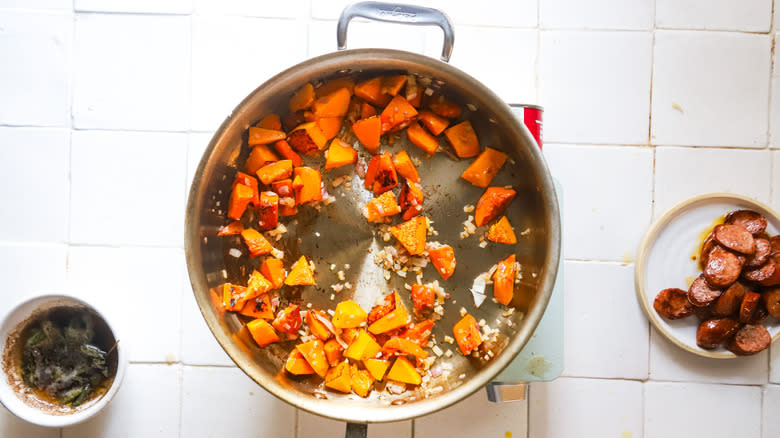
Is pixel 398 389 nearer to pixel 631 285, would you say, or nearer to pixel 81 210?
pixel 631 285

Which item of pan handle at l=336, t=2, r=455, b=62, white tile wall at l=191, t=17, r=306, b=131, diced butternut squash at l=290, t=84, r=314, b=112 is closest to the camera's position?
pan handle at l=336, t=2, r=455, b=62

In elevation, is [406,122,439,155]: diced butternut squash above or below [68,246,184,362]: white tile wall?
above

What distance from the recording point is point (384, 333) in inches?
38.0

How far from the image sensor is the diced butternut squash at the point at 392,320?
944mm

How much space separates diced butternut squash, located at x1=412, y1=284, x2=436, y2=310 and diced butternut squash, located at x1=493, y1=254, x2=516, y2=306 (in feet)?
0.39

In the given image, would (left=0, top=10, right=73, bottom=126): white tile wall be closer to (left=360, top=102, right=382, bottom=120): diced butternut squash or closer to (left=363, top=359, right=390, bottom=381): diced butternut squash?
(left=360, top=102, right=382, bottom=120): diced butternut squash

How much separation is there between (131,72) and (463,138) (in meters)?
0.67

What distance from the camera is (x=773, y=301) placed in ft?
3.24

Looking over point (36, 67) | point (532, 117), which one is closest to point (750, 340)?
point (532, 117)

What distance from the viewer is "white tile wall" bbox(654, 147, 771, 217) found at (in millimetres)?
1058

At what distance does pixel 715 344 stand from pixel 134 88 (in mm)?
1245

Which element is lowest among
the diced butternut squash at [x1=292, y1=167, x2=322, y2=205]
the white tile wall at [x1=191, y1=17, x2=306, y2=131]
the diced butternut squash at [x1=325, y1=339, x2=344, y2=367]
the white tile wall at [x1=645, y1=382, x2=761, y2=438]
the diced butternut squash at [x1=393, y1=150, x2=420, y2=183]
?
the white tile wall at [x1=645, y1=382, x2=761, y2=438]

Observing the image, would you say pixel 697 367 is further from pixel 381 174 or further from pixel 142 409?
pixel 142 409

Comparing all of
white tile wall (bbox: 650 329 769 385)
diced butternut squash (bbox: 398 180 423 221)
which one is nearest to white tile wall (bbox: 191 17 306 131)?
diced butternut squash (bbox: 398 180 423 221)
